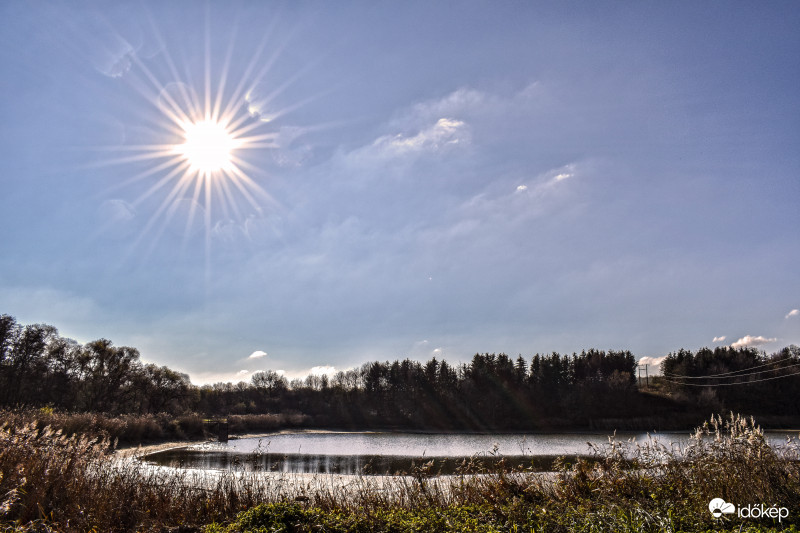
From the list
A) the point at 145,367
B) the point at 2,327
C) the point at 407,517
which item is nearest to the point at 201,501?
the point at 407,517

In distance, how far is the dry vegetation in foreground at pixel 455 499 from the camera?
19.3 ft

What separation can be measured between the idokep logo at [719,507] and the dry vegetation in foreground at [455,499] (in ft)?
0.38

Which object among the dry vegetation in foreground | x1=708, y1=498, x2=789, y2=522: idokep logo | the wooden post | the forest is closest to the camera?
the dry vegetation in foreground

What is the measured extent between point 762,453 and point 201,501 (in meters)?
10.2

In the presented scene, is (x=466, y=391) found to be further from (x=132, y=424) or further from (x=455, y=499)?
(x=455, y=499)

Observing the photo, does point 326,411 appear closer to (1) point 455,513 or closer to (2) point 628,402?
(2) point 628,402

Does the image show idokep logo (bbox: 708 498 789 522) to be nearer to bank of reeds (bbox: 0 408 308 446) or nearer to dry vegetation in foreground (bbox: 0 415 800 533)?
dry vegetation in foreground (bbox: 0 415 800 533)

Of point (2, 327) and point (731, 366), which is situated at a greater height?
point (2, 327)

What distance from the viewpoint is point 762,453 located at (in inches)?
284

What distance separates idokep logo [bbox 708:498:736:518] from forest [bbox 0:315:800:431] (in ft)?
180

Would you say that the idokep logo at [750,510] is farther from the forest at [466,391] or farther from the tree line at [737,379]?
the tree line at [737,379]

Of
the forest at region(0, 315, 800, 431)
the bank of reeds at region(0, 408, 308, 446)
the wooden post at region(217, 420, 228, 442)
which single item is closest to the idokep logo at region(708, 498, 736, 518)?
the bank of reeds at region(0, 408, 308, 446)

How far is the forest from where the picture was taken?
54.3m

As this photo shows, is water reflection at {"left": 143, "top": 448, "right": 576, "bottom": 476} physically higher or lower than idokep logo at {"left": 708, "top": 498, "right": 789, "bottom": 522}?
lower
